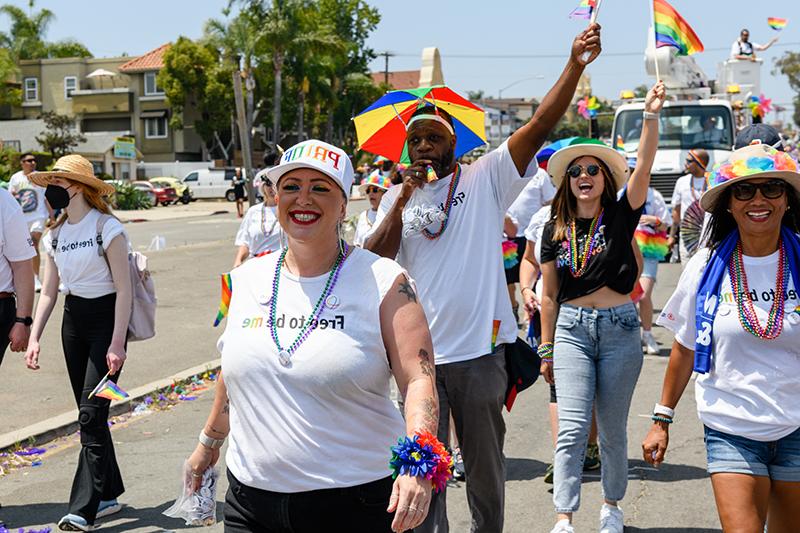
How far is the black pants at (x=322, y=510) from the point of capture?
119 inches

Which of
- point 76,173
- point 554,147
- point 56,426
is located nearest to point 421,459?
point 76,173

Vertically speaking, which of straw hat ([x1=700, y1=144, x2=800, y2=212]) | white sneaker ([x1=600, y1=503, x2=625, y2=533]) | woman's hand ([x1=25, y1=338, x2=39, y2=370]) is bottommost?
white sneaker ([x1=600, y1=503, x2=625, y2=533])

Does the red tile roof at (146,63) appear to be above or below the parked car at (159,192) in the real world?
above

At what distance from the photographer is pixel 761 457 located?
3.68 m

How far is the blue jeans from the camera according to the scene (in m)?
5.09

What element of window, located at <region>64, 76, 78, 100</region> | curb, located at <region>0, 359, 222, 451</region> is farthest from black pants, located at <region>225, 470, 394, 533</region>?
window, located at <region>64, 76, 78, 100</region>

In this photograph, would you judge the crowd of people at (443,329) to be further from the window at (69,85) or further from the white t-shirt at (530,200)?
the window at (69,85)

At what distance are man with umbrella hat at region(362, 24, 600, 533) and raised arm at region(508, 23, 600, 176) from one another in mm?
13

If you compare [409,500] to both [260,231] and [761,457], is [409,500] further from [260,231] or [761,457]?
[260,231]

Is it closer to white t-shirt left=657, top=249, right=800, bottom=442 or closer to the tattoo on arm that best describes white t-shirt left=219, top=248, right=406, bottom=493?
the tattoo on arm

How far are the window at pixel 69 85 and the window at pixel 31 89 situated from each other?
312 centimetres

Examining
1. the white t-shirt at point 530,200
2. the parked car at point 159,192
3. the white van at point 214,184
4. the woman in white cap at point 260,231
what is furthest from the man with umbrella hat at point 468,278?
the white van at point 214,184

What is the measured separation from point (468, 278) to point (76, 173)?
2.38 meters

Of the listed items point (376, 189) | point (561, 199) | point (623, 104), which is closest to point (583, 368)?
point (561, 199)
